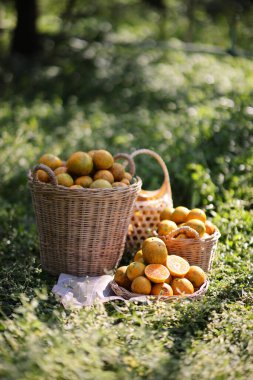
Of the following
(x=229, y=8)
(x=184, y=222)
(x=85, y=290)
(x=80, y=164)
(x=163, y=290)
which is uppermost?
(x=229, y=8)

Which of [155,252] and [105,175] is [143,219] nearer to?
[105,175]

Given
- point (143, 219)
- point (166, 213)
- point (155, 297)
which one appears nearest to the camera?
point (155, 297)

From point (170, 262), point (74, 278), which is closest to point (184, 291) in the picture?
point (170, 262)

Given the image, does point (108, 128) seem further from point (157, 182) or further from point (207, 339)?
point (207, 339)

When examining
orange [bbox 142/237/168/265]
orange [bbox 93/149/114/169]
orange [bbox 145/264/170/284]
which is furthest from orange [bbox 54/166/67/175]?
orange [bbox 145/264/170/284]

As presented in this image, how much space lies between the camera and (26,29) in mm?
10742

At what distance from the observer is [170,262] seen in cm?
380

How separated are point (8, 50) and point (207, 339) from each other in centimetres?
929

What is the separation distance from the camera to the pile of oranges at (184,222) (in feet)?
13.3

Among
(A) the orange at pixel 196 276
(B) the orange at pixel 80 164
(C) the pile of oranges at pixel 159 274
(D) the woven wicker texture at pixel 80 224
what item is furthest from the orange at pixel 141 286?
(B) the orange at pixel 80 164

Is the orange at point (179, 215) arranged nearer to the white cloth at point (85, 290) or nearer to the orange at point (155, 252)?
the orange at point (155, 252)

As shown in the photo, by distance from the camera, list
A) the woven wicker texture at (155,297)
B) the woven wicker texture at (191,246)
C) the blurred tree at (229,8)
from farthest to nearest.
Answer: the blurred tree at (229,8) < the woven wicker texture at (191,246) < the woven wicker texture at (155,297)

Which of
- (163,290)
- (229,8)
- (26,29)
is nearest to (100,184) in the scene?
(163,290)

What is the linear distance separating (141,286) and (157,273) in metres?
0.14
